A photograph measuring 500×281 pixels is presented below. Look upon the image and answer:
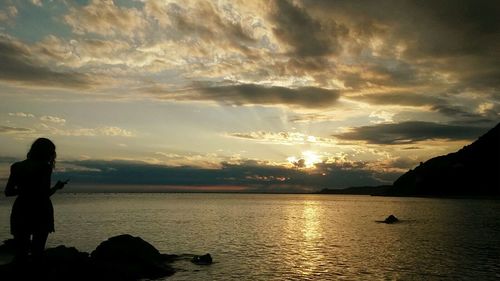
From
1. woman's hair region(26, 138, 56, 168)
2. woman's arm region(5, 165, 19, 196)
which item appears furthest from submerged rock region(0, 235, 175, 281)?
woman's hair region(26, 138, 56, 168)

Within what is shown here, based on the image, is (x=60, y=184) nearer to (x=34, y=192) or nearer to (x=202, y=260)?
(x=34, y=192)

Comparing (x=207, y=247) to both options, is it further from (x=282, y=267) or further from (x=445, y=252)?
(x=445, y=252)

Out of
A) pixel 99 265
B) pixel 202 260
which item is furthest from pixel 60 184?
pixel 202 260

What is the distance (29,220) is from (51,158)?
1.64 m

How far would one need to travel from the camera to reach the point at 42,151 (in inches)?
406

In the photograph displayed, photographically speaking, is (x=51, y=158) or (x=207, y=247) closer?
(x=51, y=158)

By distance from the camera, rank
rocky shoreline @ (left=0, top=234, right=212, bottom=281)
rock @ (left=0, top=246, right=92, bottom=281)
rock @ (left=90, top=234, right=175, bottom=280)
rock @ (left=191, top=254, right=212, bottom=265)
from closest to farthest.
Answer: rock @ (left=0, top=246, right=92, bottom=281), rocky shoreline @ (left=0, top=234, right=212, bottom=281), rock @ (left=90, top=234, right=175, bottom=280), rock @ (left=191, top=254, right=212, bottom=265)

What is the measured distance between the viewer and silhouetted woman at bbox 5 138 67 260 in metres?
10.2

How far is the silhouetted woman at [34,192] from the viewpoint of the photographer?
10180 mm

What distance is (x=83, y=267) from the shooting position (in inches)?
760

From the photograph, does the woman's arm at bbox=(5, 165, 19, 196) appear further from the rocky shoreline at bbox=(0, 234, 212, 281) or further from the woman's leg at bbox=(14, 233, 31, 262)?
the rocky shoreline at bbox=(0, 234, 212, 281)

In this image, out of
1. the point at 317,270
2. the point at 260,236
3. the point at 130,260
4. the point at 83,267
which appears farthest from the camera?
the point at 260,236

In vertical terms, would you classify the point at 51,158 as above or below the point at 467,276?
above

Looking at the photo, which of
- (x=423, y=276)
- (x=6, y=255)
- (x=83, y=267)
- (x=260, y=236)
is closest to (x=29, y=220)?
(x=83, y=267)
